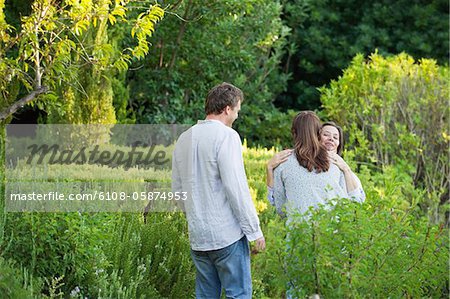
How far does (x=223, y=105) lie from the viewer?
4.84 metres

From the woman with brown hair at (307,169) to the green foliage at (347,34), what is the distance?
10.7m

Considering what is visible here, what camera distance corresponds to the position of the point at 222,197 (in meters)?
4.82

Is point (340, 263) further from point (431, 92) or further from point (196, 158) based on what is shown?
point (431, 92)

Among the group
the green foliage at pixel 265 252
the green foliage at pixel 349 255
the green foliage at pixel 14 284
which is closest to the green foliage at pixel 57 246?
Answer: the green foliage at pixel 265 252

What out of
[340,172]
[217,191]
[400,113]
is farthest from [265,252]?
[400,113]

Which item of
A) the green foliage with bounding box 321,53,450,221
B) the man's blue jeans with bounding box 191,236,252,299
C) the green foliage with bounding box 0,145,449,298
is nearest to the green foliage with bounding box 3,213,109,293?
the green foliage with bounding box 0,145,449,298

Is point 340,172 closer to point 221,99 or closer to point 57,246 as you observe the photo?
point 221,99

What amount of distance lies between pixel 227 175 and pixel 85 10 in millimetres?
A: 2272

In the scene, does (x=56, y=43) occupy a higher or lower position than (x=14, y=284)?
higher

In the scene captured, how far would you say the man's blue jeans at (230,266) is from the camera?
4828 mm

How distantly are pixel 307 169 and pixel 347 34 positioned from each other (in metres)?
12.2

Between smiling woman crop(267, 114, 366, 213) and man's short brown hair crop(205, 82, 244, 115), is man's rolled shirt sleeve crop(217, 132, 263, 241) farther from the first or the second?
smiling woman crop(267, 114, 366, 213)

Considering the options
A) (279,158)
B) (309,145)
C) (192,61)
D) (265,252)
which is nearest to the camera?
(265,252)

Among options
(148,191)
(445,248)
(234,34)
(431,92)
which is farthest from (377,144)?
(445,248)
